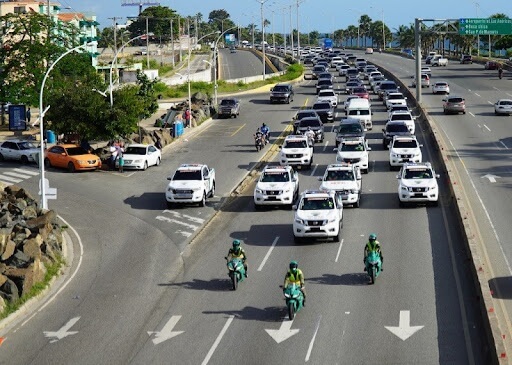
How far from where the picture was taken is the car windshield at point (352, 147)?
48281 mm

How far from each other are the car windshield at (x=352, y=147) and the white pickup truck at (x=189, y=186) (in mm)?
8248

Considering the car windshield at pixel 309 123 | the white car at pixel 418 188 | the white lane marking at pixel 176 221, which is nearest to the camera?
the white lane marking at pixel 176 221

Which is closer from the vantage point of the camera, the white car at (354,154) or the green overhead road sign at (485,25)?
the white car at (354,154)

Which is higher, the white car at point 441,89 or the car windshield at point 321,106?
the white car at point 441,89

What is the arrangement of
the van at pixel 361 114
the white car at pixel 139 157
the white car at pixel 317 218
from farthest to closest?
the van at pixel 361 114 < the white car at pixel 139 157 < the white car at pixel 317 218

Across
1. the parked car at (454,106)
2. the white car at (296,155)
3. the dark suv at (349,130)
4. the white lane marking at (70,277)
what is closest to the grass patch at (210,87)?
the parked car at (454,106)

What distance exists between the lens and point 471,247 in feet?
98.1

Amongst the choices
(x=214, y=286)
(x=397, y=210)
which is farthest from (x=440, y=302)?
(x=397, y=210)

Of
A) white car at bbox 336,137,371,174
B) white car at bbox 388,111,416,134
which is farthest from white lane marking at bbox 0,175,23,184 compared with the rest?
white car at bbox 388,111,416,134

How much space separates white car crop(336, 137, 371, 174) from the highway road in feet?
5.80

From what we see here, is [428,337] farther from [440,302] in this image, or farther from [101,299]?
[101,299]

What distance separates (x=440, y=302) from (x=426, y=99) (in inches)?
2445

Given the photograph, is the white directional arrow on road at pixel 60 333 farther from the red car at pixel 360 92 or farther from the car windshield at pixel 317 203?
the red car at pixel 360 92

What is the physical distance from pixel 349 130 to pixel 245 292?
98.6 ft
